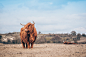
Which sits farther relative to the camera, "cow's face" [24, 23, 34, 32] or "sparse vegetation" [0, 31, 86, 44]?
"sparse vegetation" [0, 31, 86, 44]

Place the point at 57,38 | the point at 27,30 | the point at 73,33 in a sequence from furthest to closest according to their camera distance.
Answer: the point at 73,33 < the point at 57,38 < the point at 27,30

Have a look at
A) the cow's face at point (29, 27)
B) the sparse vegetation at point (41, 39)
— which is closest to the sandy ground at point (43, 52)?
the cow's face at point (29, 27)

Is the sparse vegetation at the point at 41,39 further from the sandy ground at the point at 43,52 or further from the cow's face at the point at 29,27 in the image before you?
the sandy ground at the point at 43,52

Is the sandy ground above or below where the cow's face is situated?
below

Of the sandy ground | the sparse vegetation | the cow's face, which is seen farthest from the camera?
the sparse vegetation

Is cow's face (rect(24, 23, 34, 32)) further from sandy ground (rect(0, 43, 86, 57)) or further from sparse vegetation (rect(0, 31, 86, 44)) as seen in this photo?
sparse vegetation (rect(0, 31, 86, 44))

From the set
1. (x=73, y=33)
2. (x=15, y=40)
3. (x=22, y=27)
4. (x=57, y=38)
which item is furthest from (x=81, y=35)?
(x=22, y=27)

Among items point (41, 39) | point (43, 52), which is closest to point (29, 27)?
point (43, 52)

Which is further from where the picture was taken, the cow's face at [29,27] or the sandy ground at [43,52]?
the cow's face at [29,27]

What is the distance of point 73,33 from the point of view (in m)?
63.8

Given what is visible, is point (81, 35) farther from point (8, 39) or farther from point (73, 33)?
point (8, 39)

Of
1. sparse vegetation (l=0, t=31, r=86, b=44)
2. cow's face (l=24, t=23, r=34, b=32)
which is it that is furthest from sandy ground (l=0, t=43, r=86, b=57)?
sparse vegetation (l=0, t=31, r=86, b=44)

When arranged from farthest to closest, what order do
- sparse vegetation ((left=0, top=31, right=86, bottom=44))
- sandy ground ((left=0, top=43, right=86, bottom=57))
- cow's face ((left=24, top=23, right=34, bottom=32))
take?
sparse vegetation ((left=0, top=31, right=86, bottom=44)) → cow's face ((left=24, top=23, right=34, bottom=32)) → sandy ground ((left=0, top=43, right=86, bottom=57))

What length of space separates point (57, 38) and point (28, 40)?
37463 millimetres
